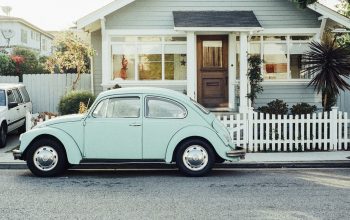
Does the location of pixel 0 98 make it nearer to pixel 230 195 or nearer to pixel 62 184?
pixel 62 184

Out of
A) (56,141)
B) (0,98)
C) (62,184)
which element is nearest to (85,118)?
(56,141)

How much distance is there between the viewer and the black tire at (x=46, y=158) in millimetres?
10547

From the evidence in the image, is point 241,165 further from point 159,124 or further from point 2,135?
point 2,135

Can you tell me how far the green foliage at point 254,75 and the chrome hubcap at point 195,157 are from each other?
7.43 m

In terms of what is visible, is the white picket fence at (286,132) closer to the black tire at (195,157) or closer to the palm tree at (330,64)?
the palm tree at (330,64)

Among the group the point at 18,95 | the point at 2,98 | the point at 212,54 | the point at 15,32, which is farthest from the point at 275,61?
the point at 15,32

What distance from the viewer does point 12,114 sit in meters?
16.1

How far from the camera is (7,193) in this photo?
29.5 ft

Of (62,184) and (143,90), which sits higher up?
(143,90)

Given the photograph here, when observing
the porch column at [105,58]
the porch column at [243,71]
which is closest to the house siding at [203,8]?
the porch column at [105,58]

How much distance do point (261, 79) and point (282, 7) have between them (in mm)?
2729

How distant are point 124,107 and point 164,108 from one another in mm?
773

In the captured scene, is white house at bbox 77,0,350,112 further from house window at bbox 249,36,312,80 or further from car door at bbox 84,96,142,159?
car door at bbox 84,96,142,159

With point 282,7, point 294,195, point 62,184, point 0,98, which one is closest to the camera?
point 294,195
